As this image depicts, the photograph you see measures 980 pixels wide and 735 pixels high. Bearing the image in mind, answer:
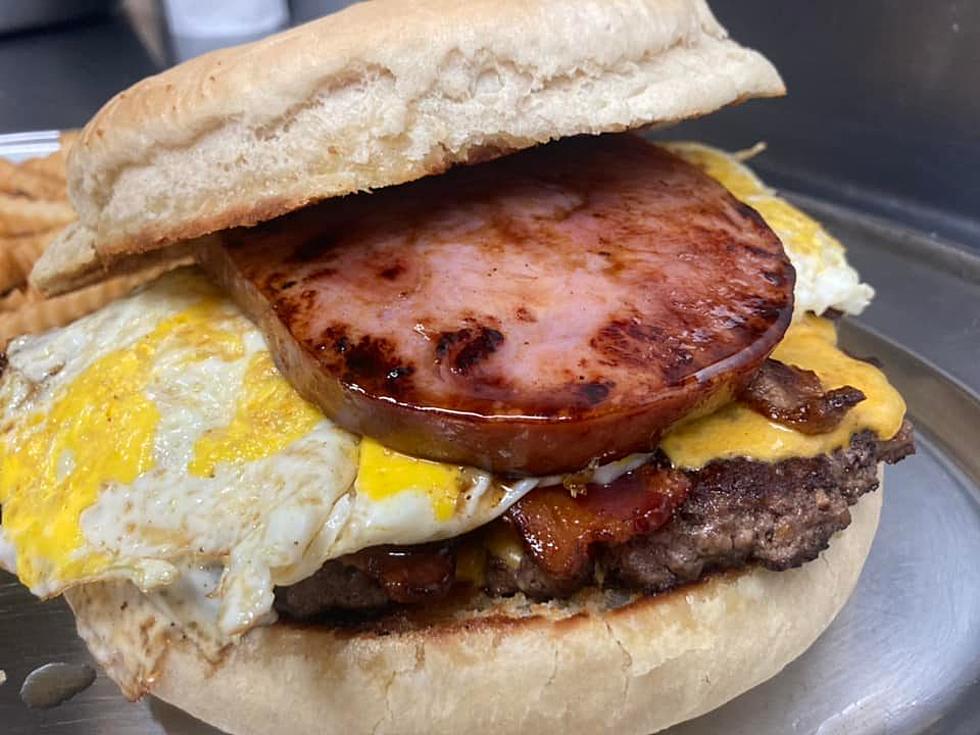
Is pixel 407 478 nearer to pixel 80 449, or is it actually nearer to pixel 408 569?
pixel 408 569

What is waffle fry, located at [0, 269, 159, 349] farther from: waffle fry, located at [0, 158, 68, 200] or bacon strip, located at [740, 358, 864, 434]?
bacon strip, located at [740, 358, 864, 434]

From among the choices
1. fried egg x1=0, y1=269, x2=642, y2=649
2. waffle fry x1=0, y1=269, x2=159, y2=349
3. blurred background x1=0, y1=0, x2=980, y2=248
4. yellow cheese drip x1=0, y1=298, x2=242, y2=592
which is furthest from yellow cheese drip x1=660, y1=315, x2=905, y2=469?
blurred background x1=0, y1=0, x2=980, y2=248

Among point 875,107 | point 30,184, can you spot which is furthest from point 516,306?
point 875,107

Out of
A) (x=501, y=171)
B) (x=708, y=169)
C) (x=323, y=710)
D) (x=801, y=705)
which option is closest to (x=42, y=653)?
(x=323, y=710)

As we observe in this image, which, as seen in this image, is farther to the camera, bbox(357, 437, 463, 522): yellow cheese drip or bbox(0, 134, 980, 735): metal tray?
bbox(0, 134, 980, 735): metal tray

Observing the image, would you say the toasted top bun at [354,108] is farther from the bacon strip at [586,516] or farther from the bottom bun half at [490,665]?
the bottom bun half at [490,665]

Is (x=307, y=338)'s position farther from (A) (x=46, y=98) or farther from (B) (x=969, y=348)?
(A) (x=46, y=98)
